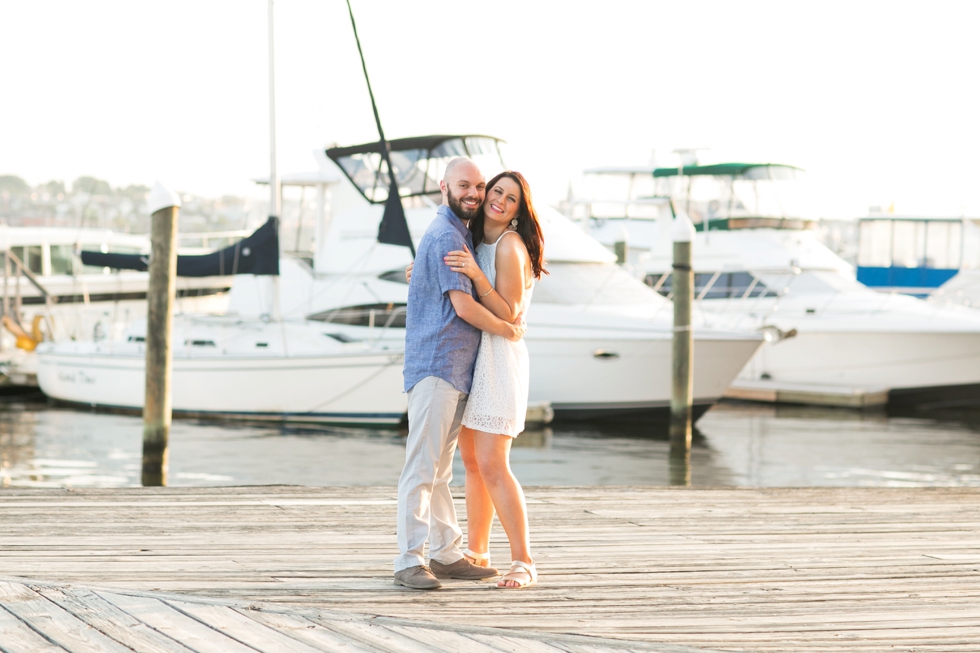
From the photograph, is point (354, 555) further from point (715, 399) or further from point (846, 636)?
point (715, 399)

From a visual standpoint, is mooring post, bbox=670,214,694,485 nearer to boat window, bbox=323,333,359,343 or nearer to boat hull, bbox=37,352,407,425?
boat hull, bbox=37,352,407,425

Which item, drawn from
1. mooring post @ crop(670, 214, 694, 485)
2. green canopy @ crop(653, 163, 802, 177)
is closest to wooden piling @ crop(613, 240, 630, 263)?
green canopy @ crop(653, 163, 802, 177)

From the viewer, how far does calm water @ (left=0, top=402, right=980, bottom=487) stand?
11672mm

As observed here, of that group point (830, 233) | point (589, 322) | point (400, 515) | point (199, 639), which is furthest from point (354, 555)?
point (830, 233)

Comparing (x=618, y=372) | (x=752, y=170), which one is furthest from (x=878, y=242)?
(x=618, y=372)

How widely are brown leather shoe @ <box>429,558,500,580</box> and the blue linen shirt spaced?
66 centimetres

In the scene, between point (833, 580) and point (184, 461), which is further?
point (184, 461)

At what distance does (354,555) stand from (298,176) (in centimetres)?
1421

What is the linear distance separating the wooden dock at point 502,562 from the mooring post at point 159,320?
142 inches

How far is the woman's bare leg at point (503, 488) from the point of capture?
3746 mm

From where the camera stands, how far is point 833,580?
3.95 m

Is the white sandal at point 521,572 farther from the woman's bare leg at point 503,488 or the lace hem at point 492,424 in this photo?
the lace hem at point 492,424

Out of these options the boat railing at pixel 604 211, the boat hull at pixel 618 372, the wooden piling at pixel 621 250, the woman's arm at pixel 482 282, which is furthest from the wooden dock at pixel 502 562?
the boat railing at pixel 604 211

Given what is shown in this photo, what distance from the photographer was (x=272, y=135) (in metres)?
16.5
